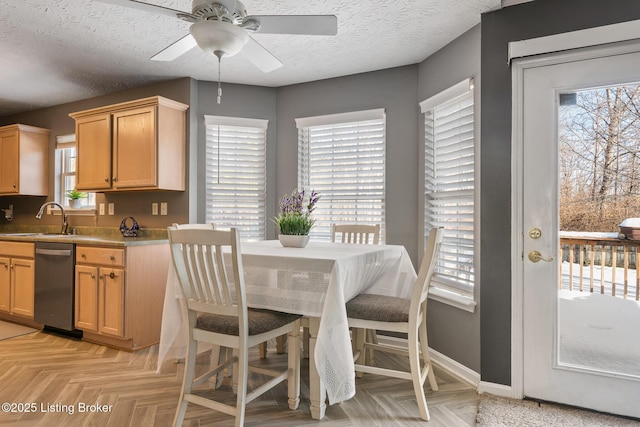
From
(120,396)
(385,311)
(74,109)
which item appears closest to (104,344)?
(120,396)

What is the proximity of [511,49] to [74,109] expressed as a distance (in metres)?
4.73

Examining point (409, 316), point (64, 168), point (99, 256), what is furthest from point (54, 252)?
point (409, 316)

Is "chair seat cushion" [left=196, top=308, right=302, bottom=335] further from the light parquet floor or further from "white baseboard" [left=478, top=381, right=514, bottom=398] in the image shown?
"white baseboard" [left=478, top=381, right=514, bottom=398]

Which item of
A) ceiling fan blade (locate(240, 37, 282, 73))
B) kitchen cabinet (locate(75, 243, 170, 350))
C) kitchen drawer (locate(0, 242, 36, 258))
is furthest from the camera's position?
kitchen drawer (locate(0, 242, 36, 258))

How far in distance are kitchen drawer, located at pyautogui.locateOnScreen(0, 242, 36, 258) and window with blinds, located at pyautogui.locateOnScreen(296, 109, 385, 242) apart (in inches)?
107

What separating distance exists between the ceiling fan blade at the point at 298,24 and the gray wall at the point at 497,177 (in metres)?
1.22

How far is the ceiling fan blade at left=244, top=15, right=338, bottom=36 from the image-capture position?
184 cm

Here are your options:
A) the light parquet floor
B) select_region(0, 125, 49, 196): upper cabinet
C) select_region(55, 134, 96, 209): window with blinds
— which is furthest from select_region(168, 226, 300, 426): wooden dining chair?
select_region(0, 125, 49, 196): upper cabinet

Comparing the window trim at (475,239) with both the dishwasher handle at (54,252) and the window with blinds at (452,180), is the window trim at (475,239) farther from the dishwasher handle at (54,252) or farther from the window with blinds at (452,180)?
the dishwasher handle at (54,252)

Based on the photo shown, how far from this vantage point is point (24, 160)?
462 centimetres

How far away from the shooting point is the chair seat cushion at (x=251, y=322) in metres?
1.97

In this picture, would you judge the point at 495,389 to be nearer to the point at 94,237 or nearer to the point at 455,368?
the point at 455,368

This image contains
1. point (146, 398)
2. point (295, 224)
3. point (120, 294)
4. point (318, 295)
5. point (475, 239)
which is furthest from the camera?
point (120, 294)

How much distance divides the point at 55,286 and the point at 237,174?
1977mm
